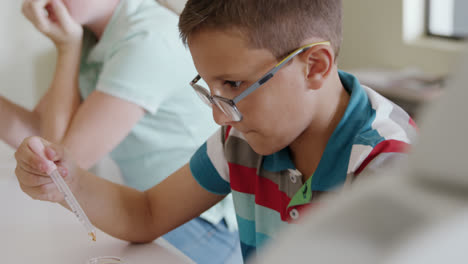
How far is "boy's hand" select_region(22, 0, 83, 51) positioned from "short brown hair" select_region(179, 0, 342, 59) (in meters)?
0.86

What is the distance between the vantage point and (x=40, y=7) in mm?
1588

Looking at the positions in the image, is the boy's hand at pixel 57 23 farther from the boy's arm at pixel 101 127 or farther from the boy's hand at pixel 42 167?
the boy's hand at pixel 42 167

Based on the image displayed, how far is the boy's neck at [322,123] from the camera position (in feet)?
2.81

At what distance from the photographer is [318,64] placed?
806 mm

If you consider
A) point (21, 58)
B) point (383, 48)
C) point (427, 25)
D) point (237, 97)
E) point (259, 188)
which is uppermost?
point (237, 97)

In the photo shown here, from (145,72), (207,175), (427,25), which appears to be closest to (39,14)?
(145,72)

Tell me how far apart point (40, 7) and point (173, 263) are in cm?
100

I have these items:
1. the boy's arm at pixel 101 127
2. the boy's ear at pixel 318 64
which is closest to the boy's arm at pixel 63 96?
the boy's arm at pixel 101 127

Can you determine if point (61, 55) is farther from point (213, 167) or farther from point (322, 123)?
point (322, 123)

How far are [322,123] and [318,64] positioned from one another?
11 cm

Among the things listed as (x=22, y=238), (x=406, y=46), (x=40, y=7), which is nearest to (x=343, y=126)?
(x=22, y=238)

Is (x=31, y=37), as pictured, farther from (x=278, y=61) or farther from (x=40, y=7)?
(x=278, y=61)

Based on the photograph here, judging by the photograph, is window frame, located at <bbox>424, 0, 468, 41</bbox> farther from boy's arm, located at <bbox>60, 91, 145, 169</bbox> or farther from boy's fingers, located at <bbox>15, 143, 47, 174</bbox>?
boy's fingers, located at <bbox>15, 143, 47, 174</bbox>

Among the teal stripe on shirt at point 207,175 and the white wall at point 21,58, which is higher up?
the teal stripe on shirt at point 207,175
